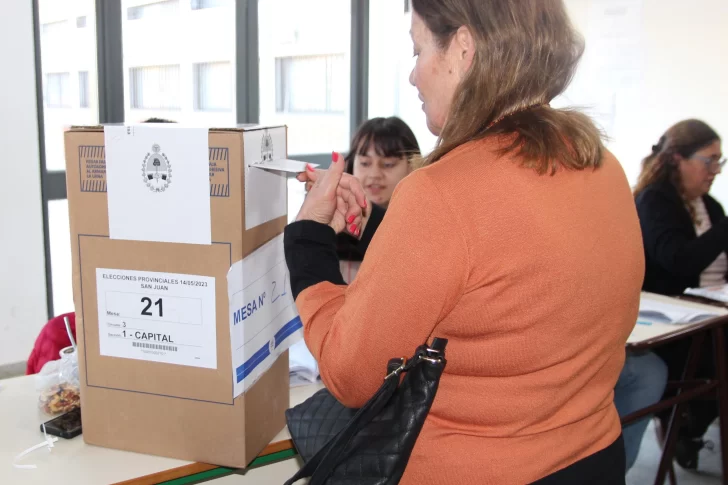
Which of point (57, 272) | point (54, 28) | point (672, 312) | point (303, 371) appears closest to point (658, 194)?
point (672, 312)

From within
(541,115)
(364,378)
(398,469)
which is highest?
(541,115)

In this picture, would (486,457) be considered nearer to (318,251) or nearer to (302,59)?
(318,251)

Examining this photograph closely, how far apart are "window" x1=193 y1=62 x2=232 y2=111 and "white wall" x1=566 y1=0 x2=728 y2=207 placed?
7.07 ft

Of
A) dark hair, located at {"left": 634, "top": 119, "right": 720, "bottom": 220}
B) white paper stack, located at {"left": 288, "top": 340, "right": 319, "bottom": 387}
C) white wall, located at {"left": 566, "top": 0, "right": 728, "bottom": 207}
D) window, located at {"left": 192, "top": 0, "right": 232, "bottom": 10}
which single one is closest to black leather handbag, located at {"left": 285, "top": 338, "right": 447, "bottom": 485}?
white paper stack, located at {"left": 288, "top": 340, "right": 319, "bottom": 387}

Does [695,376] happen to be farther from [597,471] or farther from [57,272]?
[57,272]

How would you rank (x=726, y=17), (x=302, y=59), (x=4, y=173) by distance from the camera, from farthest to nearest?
(x=302, y=59) → (x=726, y=17) → (x=4, y=173)

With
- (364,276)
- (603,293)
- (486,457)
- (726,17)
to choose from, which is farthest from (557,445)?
(726,17)

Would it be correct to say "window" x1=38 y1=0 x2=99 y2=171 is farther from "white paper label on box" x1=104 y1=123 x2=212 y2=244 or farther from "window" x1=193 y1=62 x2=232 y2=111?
"white paper label on box" x1=104 y1=123 x2=212 y2=244

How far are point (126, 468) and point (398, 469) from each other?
18.8 inches

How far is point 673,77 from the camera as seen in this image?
149 inches

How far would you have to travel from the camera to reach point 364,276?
0.76 m

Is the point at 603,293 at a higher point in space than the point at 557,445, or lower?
higher

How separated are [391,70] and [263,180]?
13.3ft

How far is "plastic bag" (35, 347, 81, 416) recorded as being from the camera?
3.92 feet
